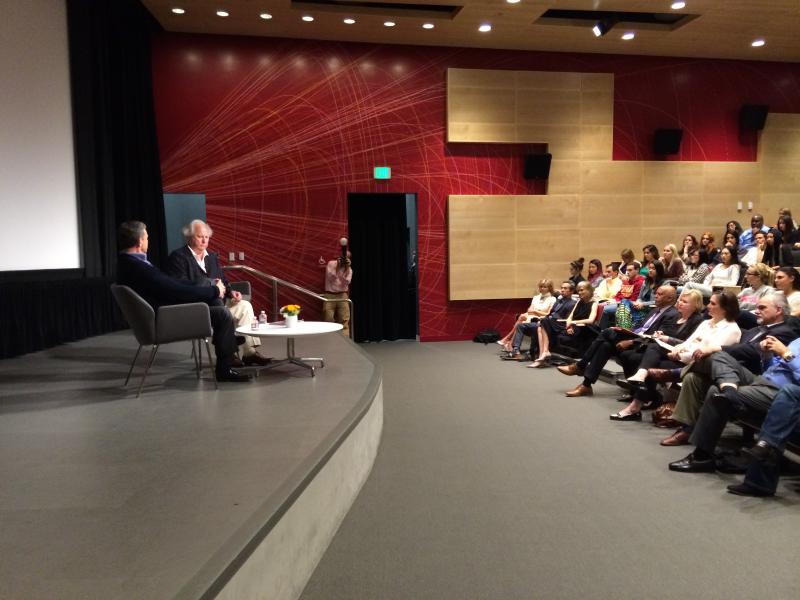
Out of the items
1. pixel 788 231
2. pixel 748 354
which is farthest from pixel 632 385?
pixel 788 231

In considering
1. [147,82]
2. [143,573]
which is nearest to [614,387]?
[143,573]

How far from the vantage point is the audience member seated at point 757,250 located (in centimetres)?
810

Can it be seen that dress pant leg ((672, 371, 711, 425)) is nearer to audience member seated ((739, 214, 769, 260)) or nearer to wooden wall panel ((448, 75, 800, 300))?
audience member seated ((739, 214, 769, 260))

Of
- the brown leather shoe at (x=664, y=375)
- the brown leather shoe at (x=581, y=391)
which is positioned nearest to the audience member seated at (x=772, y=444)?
the brown leather shoe at (x=664, y=375)

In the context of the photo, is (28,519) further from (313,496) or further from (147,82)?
(147,82)

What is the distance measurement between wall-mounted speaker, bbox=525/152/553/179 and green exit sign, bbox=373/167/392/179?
2.20 m

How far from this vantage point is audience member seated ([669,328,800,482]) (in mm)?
3422

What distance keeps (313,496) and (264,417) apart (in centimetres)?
113

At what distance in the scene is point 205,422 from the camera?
11.7 feet

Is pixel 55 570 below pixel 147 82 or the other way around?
below

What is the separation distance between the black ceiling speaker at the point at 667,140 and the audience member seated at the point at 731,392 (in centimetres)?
704

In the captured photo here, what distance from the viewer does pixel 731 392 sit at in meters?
3.49

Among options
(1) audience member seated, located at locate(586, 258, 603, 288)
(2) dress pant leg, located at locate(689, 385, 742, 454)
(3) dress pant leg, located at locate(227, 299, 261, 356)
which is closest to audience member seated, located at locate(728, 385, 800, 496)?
(2) dress pant leg, located at locate(689, 385, 742, 454)

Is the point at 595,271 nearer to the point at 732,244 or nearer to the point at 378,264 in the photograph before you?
the point at 732,244
